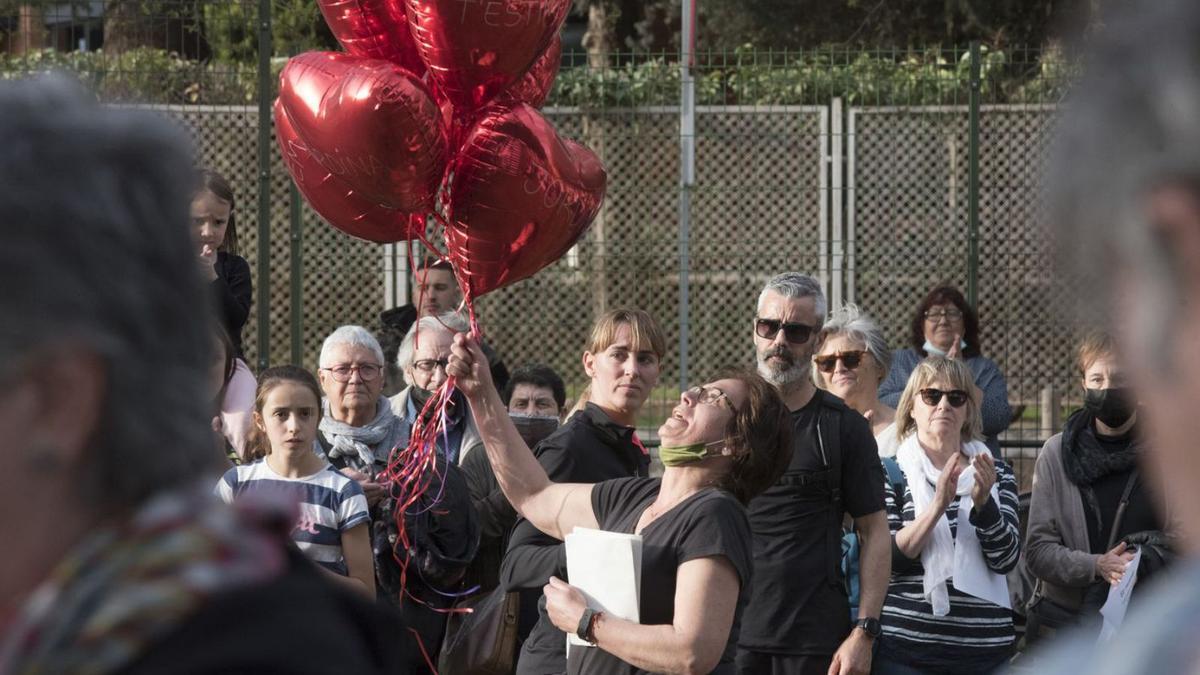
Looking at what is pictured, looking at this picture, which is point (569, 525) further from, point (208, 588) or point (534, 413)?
point (208, 588)

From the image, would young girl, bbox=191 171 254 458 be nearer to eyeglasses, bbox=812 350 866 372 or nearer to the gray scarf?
the gray scarf

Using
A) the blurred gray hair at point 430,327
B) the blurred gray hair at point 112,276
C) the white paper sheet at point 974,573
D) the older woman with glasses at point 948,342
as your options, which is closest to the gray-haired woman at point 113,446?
the blurred gray hair at point 112,276

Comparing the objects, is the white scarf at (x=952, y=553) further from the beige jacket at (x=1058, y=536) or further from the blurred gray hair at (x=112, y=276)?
the blurred gray hair at (x=112, y=276)

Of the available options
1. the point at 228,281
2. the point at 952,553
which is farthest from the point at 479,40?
the point at 952,553

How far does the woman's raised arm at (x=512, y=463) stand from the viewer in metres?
4.23

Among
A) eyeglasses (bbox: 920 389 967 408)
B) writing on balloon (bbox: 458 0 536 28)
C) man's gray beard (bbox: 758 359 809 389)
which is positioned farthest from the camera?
eyeglasses (bbox: 920 389 967 408)

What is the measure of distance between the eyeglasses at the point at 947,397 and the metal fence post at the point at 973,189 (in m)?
3.02

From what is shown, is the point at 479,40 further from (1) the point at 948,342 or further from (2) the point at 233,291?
(1) the point at 948,342

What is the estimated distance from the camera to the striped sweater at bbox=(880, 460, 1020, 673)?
16.4 ft

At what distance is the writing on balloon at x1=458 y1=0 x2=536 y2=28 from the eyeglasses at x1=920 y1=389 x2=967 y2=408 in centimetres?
197

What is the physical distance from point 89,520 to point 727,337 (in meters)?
8.28

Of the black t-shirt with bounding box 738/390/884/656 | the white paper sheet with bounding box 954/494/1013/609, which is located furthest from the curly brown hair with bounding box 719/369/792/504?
the white paper sheet with bounding box 954/494/1013/609

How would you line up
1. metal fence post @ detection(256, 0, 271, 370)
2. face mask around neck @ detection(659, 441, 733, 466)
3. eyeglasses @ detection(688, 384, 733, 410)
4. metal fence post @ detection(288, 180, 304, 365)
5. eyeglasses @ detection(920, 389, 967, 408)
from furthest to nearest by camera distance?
metal fence post @ detection(288, 180, 304, 365) < metal fence post @ detection(256, 0, 271, 370) < eyeglasses @ detection(920, 389, 967, 408) < eyeglasses @ detection(688, 384, 733, 410) < face mask around neck @ detection(659, 441, 733, 466)

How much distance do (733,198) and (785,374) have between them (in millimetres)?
4326
